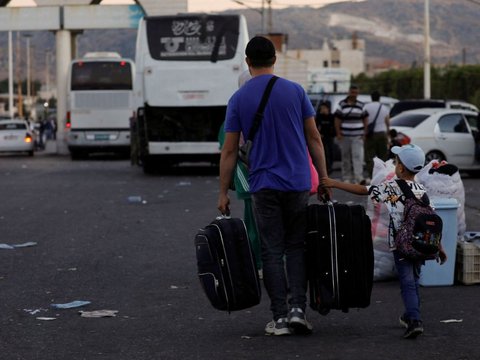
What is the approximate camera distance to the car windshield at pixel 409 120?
91.5 feet

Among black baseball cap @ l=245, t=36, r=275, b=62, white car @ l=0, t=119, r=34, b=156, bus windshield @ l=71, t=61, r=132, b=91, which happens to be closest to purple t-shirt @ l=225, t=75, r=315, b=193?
black baseball cap @ l=245, t=36, r=275, b=62

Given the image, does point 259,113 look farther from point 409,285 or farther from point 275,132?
point 409,285

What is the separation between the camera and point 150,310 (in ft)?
30.4

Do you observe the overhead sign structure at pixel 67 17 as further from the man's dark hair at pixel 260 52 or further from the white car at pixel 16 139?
the man's dark hair at pixel 260 52

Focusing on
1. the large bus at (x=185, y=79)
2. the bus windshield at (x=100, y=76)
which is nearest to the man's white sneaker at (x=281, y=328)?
the large bus at (x=185, y=79)

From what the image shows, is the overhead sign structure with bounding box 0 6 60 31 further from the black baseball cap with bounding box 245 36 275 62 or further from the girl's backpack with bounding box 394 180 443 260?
the girl's backpack with bounding box 394 180 443 260

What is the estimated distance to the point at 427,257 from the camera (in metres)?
7.93

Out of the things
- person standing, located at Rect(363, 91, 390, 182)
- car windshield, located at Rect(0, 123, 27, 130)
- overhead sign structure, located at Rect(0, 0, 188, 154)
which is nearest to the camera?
person standing, located at Rect(363, 91, 390, 182)

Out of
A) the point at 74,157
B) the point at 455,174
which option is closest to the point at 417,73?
the point at 74,157

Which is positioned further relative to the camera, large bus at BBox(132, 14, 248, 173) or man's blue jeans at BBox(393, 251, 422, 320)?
large bus at BBox(132, 14, 248, 173)

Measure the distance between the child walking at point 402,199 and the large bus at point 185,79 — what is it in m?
19.6

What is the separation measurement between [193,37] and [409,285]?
21.1 meters

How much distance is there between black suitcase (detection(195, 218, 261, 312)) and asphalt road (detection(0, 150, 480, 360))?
0.86ft

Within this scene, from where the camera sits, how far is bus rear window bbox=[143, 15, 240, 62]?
28.2m
